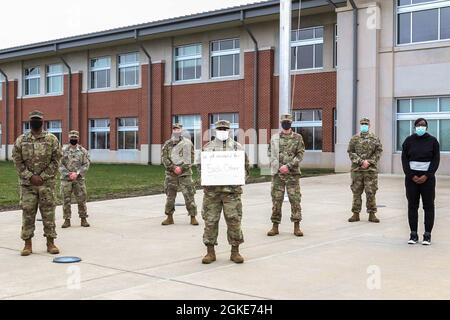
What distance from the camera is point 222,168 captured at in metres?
7.93

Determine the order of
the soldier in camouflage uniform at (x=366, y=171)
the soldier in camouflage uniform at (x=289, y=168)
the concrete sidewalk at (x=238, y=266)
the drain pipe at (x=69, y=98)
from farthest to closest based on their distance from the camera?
the drain pipe at (x=69, y=98) → the soldier in camouflage uniform at (x=366, y=171) → the soldier in camouflage uniform at (x=289, y=168) → the concrete sidewalk at (x=238, y=266)

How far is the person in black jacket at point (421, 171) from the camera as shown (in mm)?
9102

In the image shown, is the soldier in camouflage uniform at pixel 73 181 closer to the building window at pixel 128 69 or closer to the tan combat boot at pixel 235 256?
the tan combat boot at pixel 235 256

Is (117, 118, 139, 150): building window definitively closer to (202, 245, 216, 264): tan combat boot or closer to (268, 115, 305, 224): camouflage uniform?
(268, 115, 305, 224): camouflage uniform

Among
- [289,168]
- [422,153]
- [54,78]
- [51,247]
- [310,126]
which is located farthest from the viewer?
[54,78]

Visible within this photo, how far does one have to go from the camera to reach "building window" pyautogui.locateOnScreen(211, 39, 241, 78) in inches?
1296

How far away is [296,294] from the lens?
6.12 metres

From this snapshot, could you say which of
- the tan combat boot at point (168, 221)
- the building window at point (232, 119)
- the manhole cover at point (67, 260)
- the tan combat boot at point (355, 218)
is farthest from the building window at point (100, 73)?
the manhole cover at point (67, 260)

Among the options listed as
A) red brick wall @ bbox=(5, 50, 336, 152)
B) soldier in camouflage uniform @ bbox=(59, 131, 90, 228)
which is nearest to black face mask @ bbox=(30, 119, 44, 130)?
soldier in camouflage uniform @ bbox=(59, 131, 90, 228)

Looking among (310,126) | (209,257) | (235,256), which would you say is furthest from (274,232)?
(310,126)

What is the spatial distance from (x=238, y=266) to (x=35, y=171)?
3234 millimetres

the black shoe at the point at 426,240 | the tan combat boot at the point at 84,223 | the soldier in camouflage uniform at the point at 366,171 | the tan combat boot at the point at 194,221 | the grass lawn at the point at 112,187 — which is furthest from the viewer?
the grass lawn at the point at 112,187

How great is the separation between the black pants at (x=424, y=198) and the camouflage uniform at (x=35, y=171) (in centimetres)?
530

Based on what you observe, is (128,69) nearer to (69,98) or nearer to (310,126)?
(69,98)
